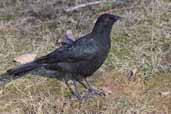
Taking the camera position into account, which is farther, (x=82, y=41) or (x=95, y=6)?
(x=95, y=6)

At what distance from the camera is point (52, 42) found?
6.38 meters

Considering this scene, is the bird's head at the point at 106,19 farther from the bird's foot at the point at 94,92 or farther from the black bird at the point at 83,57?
the bird's foot at the point at 94,92

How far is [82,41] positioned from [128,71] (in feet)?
2.14

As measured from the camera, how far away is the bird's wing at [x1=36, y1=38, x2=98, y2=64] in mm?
5215

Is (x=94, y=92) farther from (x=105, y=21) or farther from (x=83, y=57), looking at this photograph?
(x=105, y=21)

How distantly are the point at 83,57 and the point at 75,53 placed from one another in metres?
0.10

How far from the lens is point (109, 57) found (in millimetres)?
5902

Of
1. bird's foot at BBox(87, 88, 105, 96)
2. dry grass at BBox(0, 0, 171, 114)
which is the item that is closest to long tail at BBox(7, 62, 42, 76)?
dry grass at BBox(0, 0, 171, 114)

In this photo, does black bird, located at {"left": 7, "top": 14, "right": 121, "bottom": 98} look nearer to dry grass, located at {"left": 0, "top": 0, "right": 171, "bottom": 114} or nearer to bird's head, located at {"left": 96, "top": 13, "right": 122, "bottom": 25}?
bird's head, located at {"left": 96, "top": 13, "right": 122, "bottom": 25}

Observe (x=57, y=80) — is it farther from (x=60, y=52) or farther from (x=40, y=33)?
(x=40, y=33)

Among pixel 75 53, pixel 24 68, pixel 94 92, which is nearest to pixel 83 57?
pixel 75 53

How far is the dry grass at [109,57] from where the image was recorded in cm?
509

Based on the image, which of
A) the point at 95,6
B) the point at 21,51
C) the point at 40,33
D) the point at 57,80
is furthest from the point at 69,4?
the point at 57,80

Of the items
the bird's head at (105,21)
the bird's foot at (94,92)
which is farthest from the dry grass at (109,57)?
the bird's head at (105,21)
